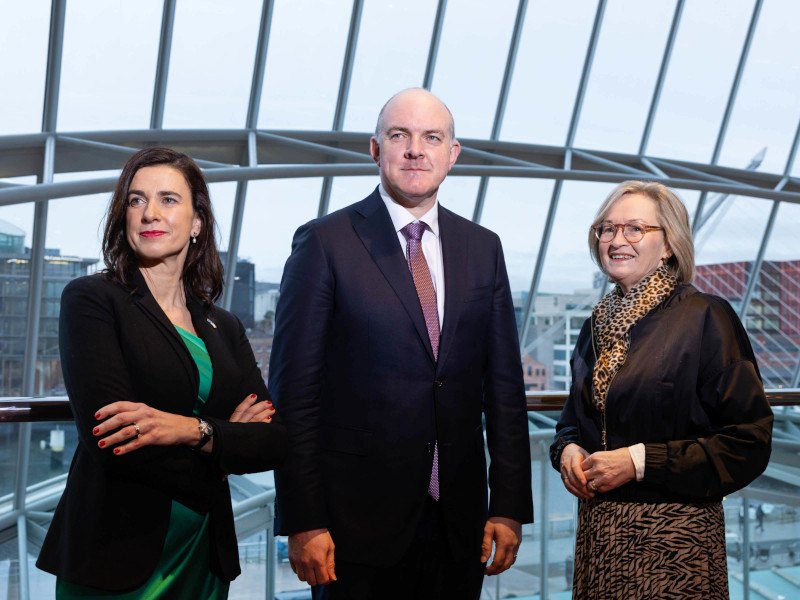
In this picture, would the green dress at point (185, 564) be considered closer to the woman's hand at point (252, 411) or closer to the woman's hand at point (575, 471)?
the woman's hand at point (252, 411)

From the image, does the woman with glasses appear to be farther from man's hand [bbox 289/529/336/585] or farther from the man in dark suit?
man's hand [bbox 289/529/336/585]

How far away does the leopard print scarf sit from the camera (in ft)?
8.07

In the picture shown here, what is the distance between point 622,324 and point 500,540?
2.28 ft

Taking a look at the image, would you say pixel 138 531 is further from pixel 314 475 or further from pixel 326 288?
pixel 326 288

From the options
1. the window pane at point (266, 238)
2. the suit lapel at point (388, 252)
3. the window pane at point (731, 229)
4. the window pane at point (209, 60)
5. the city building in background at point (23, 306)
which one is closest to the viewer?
the suit lapel at point (388, 252)

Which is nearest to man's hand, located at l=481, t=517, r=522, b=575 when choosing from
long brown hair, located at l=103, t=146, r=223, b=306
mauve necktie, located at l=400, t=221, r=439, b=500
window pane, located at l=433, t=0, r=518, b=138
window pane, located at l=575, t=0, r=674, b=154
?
mauve necktie, located at l=400, t=221, r=439, b=500

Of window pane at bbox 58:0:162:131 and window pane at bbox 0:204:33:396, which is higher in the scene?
window pane at bbox 58:0:162:131

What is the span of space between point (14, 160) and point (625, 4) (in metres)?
7.62

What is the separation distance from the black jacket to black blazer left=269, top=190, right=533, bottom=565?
0.30 meters

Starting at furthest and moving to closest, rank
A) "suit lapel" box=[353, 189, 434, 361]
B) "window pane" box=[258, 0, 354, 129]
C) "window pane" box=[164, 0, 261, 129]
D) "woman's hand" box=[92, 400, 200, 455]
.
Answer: "window pane" box=[258, 0, 354, 129] < "window pane" box=[164, 0, 261, 129] < "suit lapel" box=[353, 189, 434, 361] < "woman's hand" box=[92, 400, 200, 455]

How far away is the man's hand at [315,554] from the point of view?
225 centimetres

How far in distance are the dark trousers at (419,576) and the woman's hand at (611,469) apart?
389mm

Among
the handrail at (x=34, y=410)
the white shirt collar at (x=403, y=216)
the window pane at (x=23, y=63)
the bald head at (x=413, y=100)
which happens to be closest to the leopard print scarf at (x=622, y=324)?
the white shirt collar at (x=403, y=216)

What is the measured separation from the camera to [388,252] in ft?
8.04
